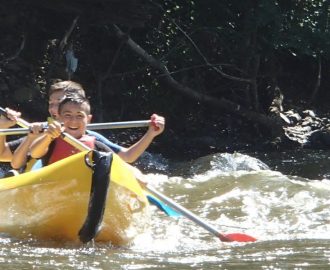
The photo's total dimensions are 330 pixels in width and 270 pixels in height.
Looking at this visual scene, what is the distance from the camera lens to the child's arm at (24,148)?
4.53m

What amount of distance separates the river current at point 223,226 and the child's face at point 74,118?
73 centimetres

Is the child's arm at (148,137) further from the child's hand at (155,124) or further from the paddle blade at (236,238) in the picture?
the paddle blade at (236,238)

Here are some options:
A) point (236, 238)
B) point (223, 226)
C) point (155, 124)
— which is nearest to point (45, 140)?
point (155, 124)

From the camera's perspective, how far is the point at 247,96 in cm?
972

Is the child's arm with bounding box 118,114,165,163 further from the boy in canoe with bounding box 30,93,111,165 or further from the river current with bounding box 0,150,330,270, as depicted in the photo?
the river current with bounding box 0,150,330,270

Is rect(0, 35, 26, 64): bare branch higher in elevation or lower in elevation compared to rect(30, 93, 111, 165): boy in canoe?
higher

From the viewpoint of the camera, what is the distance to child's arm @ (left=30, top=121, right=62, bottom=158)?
4348 millimetres

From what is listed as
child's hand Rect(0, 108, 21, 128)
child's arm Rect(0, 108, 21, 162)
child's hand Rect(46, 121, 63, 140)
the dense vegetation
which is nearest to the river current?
child's hand Rect(46, 121, 63, 140)

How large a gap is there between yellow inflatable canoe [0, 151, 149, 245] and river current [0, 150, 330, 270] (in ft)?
0.28

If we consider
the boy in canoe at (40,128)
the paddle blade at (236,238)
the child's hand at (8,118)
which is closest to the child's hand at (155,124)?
the boy in canoe at (40,128)

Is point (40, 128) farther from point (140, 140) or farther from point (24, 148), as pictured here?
point (140, 140)

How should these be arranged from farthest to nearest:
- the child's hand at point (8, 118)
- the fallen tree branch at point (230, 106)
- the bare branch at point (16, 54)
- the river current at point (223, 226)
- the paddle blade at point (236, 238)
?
the fallen tree branch at point (230, 106) → the bare branch at point (16, 54) → the child's hand at point (8, 118) → the paddle blade at point (236, 238) → the river current at point (223, 226)

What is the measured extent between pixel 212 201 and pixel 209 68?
14.0 feet

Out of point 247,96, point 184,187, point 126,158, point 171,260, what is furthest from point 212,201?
point 247,96
